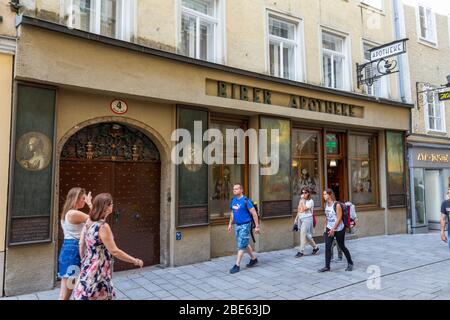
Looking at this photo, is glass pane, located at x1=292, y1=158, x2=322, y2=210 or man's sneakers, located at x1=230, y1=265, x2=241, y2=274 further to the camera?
glass pane, located at x1=292, y1=158, x2=322, y2=210

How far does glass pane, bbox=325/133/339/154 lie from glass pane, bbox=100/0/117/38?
697 cm

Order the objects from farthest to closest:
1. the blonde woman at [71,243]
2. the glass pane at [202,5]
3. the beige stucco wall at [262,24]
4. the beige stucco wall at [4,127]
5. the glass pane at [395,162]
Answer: the glass pane at [395,162]
the glass pane at [202,5]
the beige stucco wall at [262,24]
the beige stucco wall at [4,127]
the blonde woman at [71,243]

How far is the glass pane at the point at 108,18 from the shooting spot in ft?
23.0

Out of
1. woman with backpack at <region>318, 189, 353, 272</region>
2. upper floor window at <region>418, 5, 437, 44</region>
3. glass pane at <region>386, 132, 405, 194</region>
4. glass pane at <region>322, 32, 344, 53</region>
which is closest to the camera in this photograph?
woman with backpack at <region>318, 189, 353, 272</region>

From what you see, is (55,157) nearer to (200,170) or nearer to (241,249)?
(200,170)

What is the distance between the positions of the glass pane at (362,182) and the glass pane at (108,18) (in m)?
8.30

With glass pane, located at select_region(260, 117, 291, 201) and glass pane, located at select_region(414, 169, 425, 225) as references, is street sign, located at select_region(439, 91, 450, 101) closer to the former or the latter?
glass pane, located at select_region(414, 169, 425, 225)

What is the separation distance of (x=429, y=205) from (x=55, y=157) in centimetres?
1370

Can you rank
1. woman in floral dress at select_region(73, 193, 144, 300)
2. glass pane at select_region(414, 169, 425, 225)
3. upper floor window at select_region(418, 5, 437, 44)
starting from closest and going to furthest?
woman in floral dress at select_region(73, 193, 144, 300), glass pane at select_region(414, 169, 425, 225), upper floor window at select_region(418, 5, 437, 44)

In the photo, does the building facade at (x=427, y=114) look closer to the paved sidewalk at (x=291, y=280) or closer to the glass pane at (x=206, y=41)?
the paved sidewalk at (x=291, y=280)

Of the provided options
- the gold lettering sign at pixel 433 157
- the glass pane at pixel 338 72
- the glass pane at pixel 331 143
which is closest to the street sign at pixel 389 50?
the glass pane at pixel 338 72

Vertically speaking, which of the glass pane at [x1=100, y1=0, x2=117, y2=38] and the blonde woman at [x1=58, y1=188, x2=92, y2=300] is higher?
the glass pane at [x1=100, y1=0, x2=117, y2=38]

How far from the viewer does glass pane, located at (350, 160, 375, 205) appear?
38.4 feet

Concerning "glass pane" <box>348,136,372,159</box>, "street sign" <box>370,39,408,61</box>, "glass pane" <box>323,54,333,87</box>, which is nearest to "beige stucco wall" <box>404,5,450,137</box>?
"glass pane" <box>348,136,372,159</box>
